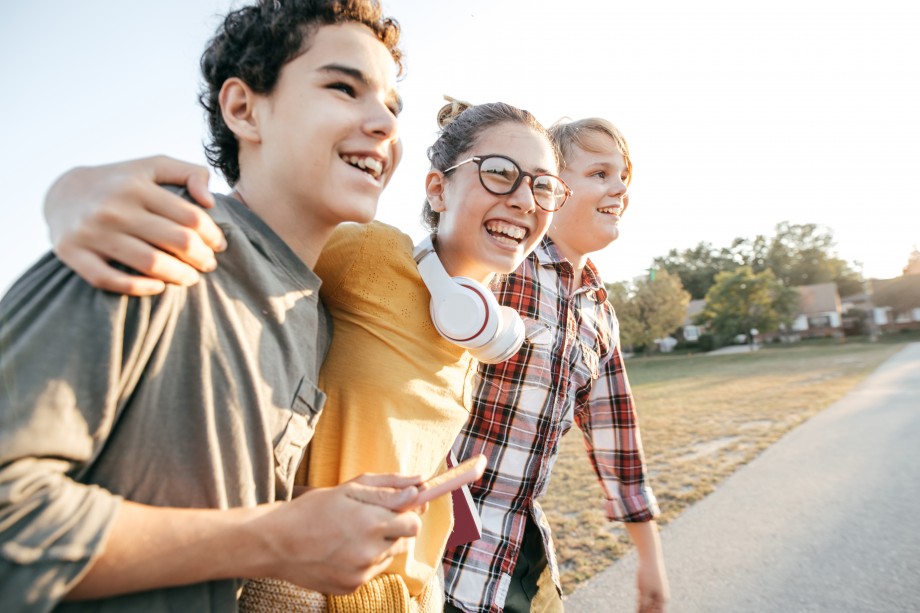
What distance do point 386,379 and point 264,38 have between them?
39.7 inches

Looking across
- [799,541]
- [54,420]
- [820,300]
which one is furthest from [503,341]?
[820,300]

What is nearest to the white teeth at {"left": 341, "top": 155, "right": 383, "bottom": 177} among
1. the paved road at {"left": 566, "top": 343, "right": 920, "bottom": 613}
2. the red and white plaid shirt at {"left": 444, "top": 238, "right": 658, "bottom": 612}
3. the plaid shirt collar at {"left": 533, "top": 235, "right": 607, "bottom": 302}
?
the red and white plaid shirt at {"left": 444, "top": 238, "right": 658, "bottom": 612}

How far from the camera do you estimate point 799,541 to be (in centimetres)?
448

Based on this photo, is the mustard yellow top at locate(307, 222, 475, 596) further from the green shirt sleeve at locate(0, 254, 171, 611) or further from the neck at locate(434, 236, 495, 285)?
the green shirt sleeve at locate(0, 254, 171, 611)

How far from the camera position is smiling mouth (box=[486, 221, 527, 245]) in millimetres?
1975

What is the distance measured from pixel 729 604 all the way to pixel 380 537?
3440 mm

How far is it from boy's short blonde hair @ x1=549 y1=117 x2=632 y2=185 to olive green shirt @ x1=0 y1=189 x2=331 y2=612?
192 centimetres

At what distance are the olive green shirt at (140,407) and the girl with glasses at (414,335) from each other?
7.4 inches

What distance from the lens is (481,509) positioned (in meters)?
2.23

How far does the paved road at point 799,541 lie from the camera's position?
3.61m

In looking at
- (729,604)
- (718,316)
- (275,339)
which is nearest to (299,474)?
A: (275,339)

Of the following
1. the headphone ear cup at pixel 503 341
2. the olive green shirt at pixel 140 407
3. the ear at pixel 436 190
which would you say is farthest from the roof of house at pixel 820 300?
the olive green shirt at pixel 140 407

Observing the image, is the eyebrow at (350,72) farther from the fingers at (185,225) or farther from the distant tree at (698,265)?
the distant tree at (698,265)

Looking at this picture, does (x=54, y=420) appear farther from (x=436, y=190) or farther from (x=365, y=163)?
(x=436, y=190)
